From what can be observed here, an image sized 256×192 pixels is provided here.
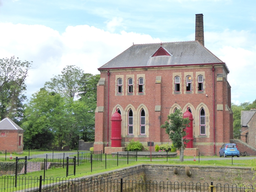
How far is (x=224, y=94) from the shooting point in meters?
38.8

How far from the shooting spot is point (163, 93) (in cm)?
4050

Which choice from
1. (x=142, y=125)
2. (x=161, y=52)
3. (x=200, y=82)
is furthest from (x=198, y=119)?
Result: (x=161, y=52)

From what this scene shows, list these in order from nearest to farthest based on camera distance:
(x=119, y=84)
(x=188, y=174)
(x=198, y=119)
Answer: (x=188, y=174) → (x=198, y=119) → (x=119, y=84)

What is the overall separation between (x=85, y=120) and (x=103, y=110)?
1669 centimetres

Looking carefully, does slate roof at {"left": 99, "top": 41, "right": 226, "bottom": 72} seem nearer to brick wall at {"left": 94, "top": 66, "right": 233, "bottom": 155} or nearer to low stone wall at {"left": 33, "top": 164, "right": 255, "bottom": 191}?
brick wall at {"left": 94, "top": 66, "right": 233, "bottom": 155}

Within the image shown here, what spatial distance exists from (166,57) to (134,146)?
1057 centimetres

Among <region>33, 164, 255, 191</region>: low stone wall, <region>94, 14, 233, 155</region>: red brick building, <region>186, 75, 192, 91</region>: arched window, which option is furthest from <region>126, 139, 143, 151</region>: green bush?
<region>33, 164, 255, 191</region>: low stone wall

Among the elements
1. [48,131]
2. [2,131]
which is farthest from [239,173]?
[48,131]

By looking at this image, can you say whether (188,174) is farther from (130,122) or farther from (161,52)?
(161,52)

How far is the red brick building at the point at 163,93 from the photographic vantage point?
3866 centimetres

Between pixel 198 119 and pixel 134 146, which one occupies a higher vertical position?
pixel 198 119

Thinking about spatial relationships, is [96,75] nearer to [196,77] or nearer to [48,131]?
[48,131]

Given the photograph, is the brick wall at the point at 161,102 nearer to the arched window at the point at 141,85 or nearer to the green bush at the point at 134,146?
the arched window at the point at 141,85

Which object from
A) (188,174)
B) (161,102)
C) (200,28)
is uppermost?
(200,28)
